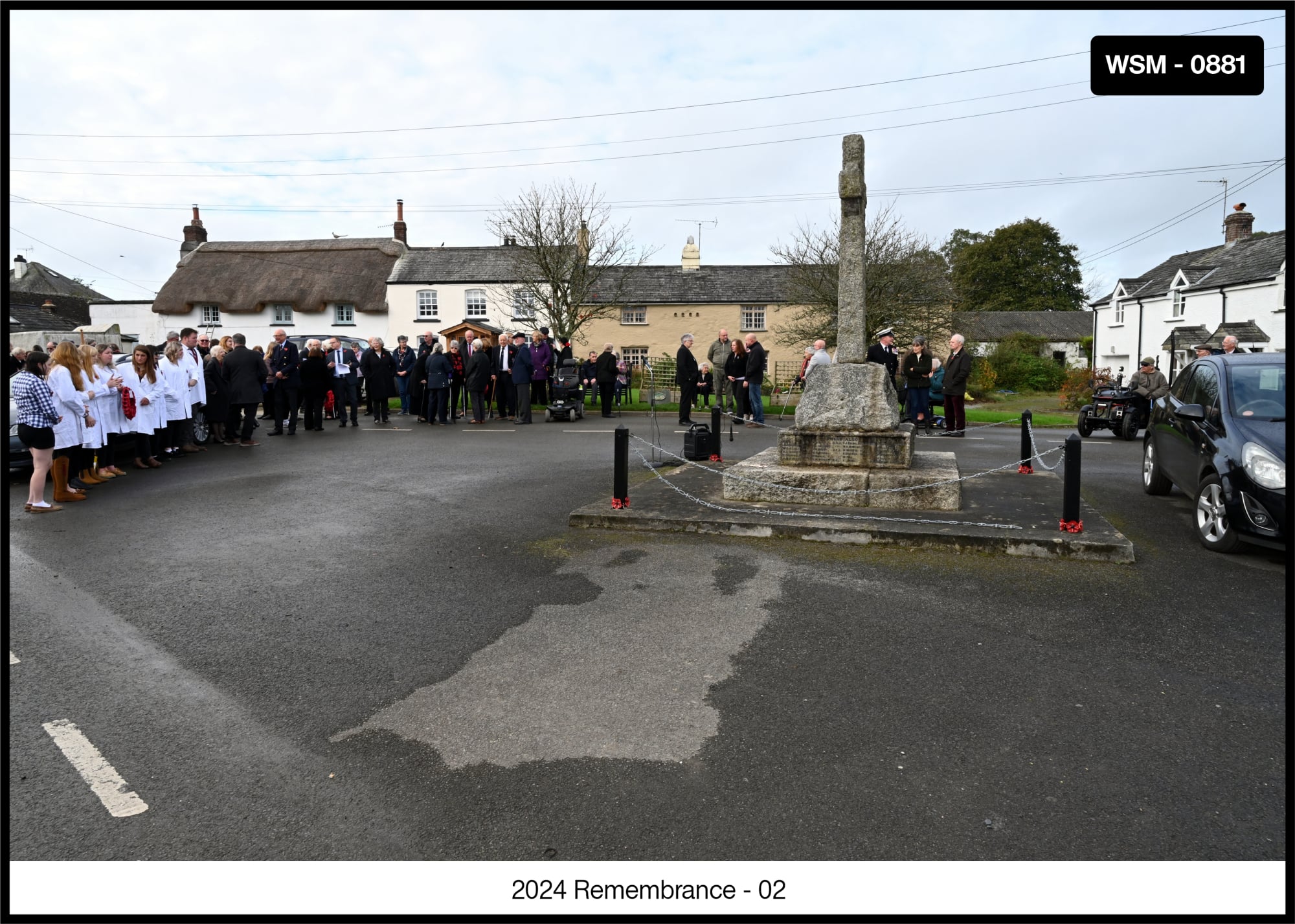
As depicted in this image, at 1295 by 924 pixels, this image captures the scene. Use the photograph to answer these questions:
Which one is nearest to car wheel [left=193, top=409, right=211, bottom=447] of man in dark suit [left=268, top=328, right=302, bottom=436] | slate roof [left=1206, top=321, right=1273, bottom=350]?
man in dark suit [left=268, top=328, right=302, bottom=436]

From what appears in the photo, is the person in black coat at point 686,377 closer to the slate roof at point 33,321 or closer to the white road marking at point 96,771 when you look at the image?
the white road marking at point 96,771

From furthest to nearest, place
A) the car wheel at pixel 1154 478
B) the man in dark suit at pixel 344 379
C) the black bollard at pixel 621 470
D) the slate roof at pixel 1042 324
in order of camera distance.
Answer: the slate roof at pixel 1042 324, the man in dark suit at pixel 344 379, the car wheel at pixel 1154 478, the black bollard at pixel 621 470

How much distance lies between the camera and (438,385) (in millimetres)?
19062

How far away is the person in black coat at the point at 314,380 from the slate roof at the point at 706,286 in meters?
26.4

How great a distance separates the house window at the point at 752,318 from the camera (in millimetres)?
43812

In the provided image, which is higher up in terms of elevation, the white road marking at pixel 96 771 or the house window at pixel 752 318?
the house window at pixel 752 318

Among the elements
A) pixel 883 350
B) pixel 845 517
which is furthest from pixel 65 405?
pixel 883 350

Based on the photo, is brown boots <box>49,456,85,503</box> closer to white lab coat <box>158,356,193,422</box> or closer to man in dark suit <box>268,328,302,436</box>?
white lab coat <box>158,356,193,422</box>

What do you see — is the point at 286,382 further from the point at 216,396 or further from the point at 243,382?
the point at 216,396

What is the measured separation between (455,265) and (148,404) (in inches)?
1339

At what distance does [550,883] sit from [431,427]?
16.6m

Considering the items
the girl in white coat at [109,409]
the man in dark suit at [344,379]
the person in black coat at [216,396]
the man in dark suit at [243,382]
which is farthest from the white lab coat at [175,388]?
the man in dark suit at [344,379]

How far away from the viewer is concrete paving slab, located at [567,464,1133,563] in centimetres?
722

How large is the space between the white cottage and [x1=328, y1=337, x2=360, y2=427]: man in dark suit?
23475 mm
